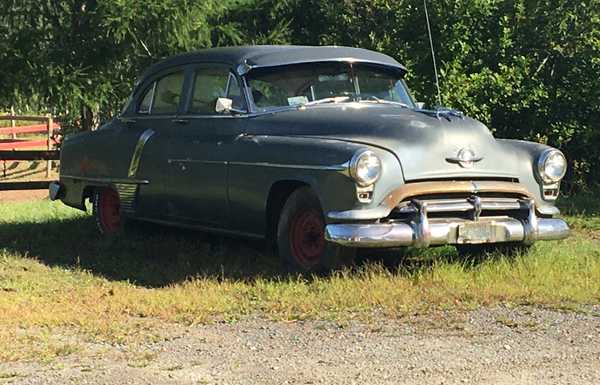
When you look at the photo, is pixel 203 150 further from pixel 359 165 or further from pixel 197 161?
pixel 359 165

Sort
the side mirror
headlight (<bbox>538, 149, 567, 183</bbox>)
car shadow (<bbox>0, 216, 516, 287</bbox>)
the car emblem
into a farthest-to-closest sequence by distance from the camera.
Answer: the side mirror
car shadow (<bbox>0, 216, 516, 287</bbox>)
headlight (<bbox>538, 149, 567, 183</bbox>)
the car emblem

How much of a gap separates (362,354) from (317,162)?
205 centimetres

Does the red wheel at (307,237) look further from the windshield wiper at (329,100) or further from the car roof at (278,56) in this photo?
the car roof at (278,56)

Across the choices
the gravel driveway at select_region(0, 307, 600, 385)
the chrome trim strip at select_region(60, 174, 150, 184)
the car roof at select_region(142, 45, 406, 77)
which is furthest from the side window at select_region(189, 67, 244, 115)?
the gravel driveway at select_region(0, 307, 600, 385)

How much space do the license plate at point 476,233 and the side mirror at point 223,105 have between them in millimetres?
2306

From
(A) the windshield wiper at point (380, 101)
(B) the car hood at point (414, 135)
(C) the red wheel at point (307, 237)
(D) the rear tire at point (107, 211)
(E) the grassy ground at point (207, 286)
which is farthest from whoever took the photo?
(D) the rear tire at point (107, 211)

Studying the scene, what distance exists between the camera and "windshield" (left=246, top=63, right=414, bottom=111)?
7562mm

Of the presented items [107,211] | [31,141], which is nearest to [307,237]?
[107,211]

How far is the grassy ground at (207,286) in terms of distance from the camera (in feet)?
18.4

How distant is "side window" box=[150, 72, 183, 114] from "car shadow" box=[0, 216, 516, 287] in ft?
4.04

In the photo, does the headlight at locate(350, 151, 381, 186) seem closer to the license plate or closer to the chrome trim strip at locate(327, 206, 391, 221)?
the chrome trim strip at locate(327, 206, 391, 221)

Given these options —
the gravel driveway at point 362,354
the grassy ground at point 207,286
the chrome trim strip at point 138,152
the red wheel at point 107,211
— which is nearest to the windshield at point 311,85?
the chrome trim strip at point 138,152

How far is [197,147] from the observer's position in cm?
771

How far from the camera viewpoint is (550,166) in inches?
279
